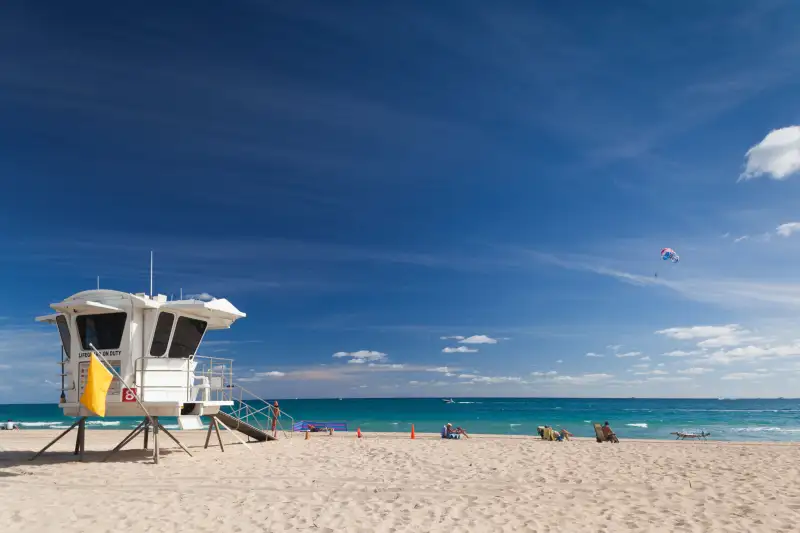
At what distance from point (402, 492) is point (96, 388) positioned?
8.45m

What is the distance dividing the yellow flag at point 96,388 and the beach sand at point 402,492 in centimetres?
164

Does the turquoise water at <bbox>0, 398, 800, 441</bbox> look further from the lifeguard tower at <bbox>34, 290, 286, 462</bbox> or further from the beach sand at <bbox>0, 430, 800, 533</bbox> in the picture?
the lifeguard tower at <bbox>34, 290, 286, 462</bbox>

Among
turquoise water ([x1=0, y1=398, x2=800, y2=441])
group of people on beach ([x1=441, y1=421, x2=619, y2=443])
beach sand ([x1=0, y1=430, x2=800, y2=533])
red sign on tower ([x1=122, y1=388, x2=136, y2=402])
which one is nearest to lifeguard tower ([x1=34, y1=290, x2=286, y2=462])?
red sign on tower ([x1=122, y1=388, x2=136, y2=402])

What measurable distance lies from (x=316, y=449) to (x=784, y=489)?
1356 cm

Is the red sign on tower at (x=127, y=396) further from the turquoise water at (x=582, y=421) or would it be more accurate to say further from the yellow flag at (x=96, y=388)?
the turquoise water at (x=582, y=421)

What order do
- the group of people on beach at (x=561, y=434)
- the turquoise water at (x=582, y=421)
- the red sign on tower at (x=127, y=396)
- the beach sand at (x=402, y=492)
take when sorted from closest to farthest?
the beach sand at (x=402, y=492)
the red sign on tower at (x=127, y=396)
the group of people on beach at (x=561, y=434)
the turquoise water at (x=582, y=421)

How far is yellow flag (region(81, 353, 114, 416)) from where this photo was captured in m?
14.4

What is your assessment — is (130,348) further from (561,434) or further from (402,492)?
(561,434)

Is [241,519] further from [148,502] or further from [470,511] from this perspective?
[470,511]

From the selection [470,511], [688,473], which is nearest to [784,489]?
[688,473]

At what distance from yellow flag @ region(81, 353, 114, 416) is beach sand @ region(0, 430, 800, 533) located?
5.38ft

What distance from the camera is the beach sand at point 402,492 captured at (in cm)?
951

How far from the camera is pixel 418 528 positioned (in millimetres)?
9266

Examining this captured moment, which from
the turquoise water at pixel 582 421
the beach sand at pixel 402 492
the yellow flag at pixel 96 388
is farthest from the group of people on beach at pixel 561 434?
the yellow flag at pixel 96 388
